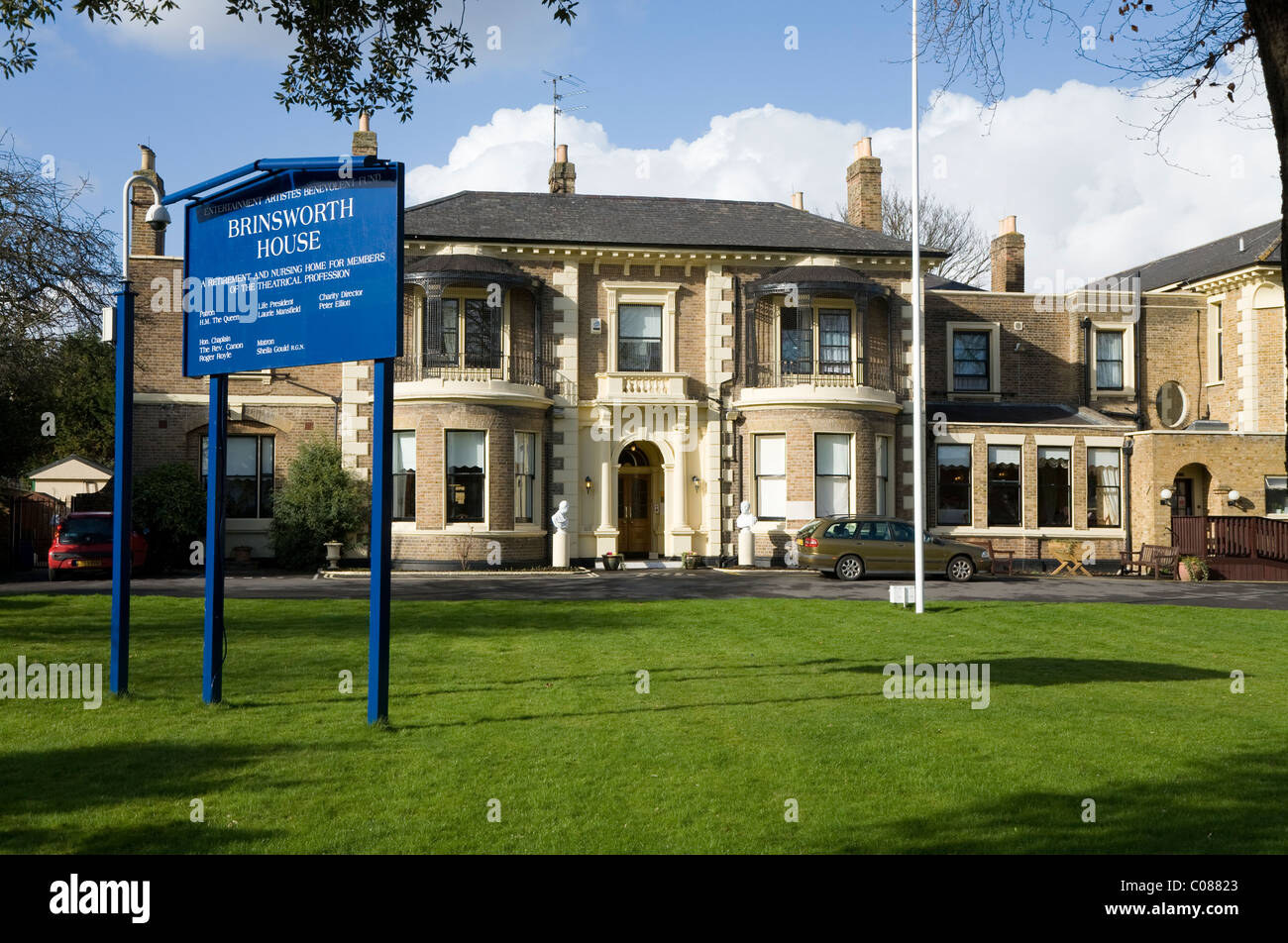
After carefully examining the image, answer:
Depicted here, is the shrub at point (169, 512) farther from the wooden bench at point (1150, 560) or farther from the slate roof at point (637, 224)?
the wooden bench at point (1150, 560)

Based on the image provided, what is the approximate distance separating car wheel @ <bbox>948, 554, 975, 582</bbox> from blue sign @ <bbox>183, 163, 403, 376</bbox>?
20.2 m

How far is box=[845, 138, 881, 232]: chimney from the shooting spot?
3572 centimetres

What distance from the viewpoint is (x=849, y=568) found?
2688 cm

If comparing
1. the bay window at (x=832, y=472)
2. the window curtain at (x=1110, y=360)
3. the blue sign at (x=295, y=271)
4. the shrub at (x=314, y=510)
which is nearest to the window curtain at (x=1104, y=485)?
Result: the window curtain at (x=1110, y=360)

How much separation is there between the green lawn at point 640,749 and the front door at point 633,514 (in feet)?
55.9

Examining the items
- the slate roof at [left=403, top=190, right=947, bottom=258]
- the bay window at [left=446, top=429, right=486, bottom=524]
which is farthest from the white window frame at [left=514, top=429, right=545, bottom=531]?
the slate roof at [left=403, top=190, right=947, bottom=258]

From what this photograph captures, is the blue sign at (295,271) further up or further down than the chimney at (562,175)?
further down

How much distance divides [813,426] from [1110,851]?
25.2 m

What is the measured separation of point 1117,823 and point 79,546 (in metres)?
24.6

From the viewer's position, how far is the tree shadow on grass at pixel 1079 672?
12305 millimetres

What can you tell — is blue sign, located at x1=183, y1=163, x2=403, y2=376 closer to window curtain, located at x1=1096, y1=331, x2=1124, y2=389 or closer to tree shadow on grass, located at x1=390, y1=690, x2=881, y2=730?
tree shadow on grass, located at x1=390, y1=690, x2=881, y2=730

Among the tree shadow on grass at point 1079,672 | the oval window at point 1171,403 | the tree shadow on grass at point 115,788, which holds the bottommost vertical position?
the tree shadow on grass at point 1079,672

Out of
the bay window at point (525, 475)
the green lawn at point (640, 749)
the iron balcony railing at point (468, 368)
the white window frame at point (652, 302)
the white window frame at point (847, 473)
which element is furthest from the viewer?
the white window frame at point (652, 302)
